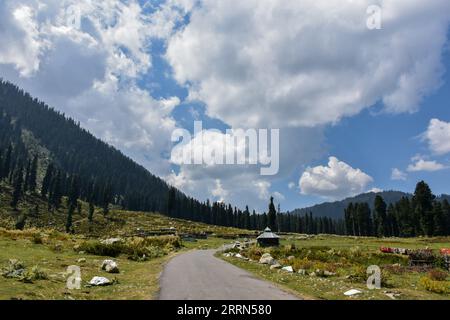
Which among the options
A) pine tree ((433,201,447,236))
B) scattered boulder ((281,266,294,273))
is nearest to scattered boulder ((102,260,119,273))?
scattered boulder ((281,266,294,273))

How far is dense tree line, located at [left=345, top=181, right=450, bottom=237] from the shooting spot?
354 feet

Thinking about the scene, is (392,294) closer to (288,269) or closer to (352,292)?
(352,292)

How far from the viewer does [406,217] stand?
125250mm

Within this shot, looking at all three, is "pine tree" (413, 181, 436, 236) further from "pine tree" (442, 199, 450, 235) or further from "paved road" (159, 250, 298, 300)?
"paved road" (159, 250, 298, 300)

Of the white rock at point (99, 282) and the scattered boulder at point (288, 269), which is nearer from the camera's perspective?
the white rock at point (99, 282)

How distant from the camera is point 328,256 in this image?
1503 inches

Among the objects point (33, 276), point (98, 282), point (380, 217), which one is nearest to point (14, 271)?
point (33, 276)

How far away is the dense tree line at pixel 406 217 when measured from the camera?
354 feet

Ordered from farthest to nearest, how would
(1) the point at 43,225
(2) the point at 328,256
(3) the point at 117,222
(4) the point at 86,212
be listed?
(4) the point at 86,212, (3) the point at 117,222, (1) the point at 43,225, (2) the point at 328,256

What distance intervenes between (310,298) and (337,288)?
3393mm

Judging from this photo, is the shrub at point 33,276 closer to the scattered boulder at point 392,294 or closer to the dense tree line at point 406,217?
the scattered boulder at point 392,294

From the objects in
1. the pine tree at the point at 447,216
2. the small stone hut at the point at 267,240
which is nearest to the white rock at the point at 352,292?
the small stone hut at the point at 267,240
